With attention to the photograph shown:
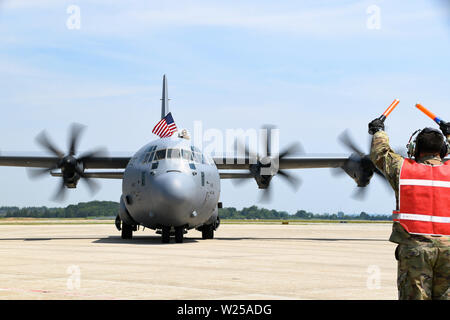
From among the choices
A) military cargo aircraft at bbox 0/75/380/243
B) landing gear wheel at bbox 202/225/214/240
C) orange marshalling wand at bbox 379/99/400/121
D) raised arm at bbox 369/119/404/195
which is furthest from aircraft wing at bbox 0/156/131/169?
raised arm at bbox 369/119/404/195

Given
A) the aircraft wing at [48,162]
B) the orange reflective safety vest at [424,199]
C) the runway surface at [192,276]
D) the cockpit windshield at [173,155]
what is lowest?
the runway surface at [192,276]

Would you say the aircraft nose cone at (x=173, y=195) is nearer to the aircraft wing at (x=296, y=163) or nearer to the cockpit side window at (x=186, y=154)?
the cockpit side window at (x=186, y=154)

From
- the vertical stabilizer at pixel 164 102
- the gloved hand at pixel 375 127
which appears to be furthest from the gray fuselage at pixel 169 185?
Result: the gloved hand at pixel 375 127

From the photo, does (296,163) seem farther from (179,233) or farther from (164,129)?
(179,233)

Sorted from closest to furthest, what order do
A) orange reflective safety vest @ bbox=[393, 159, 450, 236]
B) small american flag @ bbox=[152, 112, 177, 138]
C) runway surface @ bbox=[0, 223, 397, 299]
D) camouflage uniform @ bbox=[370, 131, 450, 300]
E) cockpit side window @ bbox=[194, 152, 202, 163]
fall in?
camouflage uniform @ bbox=[370, 131, 450, 300] < orange reflective safety vest @ bbox=[393, 159, 450, 236] < runway surface @ bbox=[0, 223, 397, 299] < cockpit side window @ bbox=[194, 152, 202, 163] < small american flag @ bbox=[152, 112, 177, 138]

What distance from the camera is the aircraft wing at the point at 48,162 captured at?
29.1m

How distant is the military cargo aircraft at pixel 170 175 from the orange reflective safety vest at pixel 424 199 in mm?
15329

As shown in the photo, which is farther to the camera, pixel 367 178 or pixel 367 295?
pixel 367 178

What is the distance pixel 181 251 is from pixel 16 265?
5797 millimetres

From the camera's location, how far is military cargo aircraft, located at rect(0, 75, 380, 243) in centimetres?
2103

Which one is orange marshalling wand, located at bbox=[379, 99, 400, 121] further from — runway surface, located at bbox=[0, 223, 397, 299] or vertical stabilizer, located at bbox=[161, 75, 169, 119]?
vertical stabilizer, located at bbox=[161, 75, 169, 119]
